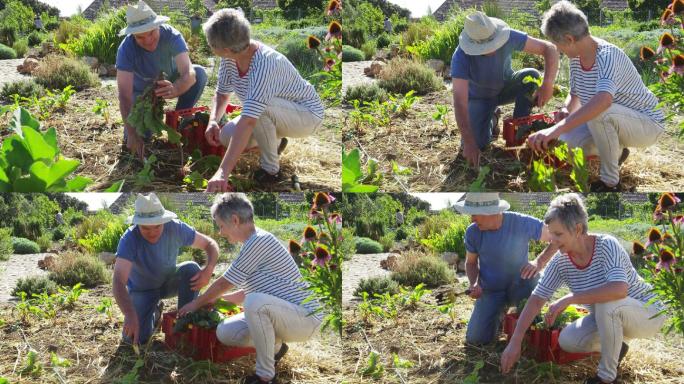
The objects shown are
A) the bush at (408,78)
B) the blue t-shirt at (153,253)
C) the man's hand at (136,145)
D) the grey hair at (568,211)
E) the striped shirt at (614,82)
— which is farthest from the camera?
the bush at (408,78)

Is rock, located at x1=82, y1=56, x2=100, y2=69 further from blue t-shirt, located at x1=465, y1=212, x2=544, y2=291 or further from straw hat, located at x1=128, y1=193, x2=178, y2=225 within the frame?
blue t-shirt, located at x1=465, y1=212, x2=544, y2=291

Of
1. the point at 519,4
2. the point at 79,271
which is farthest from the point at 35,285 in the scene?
the point at 519,4

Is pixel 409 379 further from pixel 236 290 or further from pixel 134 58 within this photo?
pixel 134 58

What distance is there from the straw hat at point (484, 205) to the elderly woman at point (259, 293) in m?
0.85

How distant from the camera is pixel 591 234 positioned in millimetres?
4688

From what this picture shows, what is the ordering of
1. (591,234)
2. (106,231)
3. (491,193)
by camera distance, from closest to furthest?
(591,234), (491,193), (106,231)

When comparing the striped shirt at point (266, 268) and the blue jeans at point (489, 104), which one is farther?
the blue jeans at point (489, 104)

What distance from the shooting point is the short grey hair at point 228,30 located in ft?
15.0

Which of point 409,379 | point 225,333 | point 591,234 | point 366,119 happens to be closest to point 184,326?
point 225,333

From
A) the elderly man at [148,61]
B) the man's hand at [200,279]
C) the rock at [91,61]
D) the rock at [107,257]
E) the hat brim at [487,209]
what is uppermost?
the elderly man at [148,61]

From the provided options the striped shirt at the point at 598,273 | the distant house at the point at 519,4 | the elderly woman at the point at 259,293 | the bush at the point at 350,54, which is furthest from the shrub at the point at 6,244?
the striped shirt at the point at 598,273

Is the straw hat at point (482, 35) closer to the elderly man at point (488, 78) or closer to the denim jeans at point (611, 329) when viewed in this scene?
the elderly man at point (488, 78)

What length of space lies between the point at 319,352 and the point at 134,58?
1627mm

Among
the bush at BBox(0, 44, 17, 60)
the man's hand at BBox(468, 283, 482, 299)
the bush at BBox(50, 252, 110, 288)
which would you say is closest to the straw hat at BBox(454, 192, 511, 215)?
the man's hand at BBox(468, 283, 482, 299)
